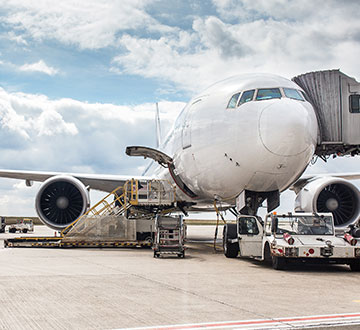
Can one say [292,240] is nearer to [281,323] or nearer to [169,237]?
[169,237]

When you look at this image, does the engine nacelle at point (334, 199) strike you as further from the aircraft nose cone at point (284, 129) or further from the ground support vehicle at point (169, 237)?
the aircraft nose cone at point (284, 129)

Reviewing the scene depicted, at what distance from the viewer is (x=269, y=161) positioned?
983cm

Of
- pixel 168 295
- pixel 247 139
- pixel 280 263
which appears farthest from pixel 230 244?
pixel 168 295

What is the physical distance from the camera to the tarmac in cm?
443

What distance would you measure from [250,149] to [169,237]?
3.53 meters

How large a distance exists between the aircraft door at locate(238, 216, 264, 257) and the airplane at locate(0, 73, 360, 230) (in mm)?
725

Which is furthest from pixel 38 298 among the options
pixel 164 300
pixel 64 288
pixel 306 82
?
pixel 306 82

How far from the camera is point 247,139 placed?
985 cm

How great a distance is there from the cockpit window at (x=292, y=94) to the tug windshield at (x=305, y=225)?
8.18ft

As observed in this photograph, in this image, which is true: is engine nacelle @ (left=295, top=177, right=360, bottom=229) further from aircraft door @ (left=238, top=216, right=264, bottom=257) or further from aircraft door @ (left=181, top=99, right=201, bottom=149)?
aircraft door @ (left=181, top=99, right=201, bottom=149)

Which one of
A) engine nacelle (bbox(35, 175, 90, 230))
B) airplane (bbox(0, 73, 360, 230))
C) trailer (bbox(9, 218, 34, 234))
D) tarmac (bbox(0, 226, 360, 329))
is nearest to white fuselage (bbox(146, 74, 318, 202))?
airplane (bbox(0, 73, 360, 230))

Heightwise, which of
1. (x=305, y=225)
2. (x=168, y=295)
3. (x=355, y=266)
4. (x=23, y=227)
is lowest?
(x=23, y=227)

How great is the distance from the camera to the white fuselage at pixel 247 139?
31.5 feet

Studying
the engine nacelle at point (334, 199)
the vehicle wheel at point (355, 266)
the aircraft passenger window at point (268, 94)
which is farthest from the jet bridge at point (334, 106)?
the vehicle wheel at point (355, 266)
